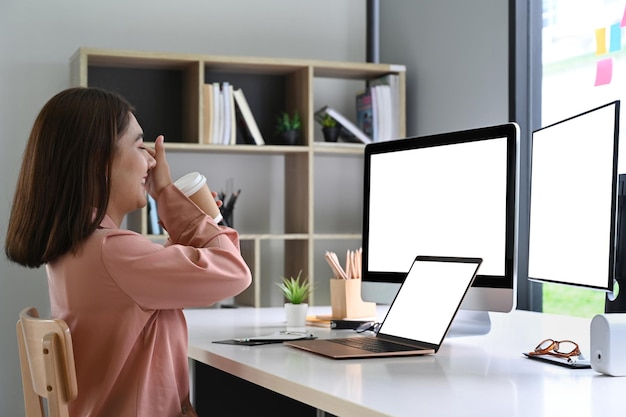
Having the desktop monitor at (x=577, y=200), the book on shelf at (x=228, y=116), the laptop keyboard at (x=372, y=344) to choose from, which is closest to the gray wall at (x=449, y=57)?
the book on shelf at (x=228, y=116)

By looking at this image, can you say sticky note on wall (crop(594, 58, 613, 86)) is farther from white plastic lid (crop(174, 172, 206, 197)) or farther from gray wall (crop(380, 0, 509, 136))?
white plastic lid (crop(174, 172, 206, 197))

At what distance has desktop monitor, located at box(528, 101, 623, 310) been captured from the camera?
1421mm

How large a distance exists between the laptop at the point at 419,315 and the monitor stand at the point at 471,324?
153 millimetres

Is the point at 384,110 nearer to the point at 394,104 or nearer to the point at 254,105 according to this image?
the point at 394,104

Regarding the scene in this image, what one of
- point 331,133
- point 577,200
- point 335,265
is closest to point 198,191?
point 335,265

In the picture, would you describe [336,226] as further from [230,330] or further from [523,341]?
[523,341]

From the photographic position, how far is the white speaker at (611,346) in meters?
1.36

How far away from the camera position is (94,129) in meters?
1.55

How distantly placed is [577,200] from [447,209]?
417 millimetres

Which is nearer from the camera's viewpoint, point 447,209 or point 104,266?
point 104,266

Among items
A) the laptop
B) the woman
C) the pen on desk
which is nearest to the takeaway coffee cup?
the woman

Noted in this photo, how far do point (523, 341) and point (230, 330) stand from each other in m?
0.69

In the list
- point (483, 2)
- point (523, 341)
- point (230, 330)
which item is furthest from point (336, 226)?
point (523, 341)

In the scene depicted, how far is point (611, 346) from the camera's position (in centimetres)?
136
